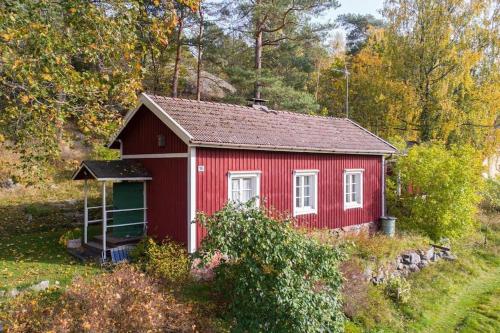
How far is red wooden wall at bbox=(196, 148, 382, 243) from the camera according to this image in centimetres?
1076

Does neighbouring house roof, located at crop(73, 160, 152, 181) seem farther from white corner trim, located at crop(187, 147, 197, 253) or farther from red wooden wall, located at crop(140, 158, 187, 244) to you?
white corner trim, located at crop(187, 147, 197, 253)

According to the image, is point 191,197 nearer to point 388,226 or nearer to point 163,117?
point 163,117

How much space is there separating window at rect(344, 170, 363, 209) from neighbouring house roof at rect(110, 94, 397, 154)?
96cm

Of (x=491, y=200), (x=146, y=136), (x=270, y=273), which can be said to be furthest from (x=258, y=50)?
(x=270, y=273)

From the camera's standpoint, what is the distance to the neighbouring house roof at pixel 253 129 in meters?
10.8

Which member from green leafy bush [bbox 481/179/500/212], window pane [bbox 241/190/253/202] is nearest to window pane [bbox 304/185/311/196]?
window pane [bbox 241/190/253/202]

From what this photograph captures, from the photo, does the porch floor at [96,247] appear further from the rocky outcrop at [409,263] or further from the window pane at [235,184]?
the rocky outcrop at [409,263]

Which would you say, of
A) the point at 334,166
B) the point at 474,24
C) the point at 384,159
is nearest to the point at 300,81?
the point at 474,24

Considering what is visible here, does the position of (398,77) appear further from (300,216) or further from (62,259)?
(62,259)

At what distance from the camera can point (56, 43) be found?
25.5 feet

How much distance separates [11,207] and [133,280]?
11.3 m

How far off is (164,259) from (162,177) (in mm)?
2701

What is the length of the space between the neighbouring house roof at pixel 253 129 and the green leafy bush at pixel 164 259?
2.84 m

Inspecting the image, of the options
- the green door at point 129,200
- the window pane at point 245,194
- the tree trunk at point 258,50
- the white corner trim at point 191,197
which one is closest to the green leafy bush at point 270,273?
the white corner trim at point 191,197
